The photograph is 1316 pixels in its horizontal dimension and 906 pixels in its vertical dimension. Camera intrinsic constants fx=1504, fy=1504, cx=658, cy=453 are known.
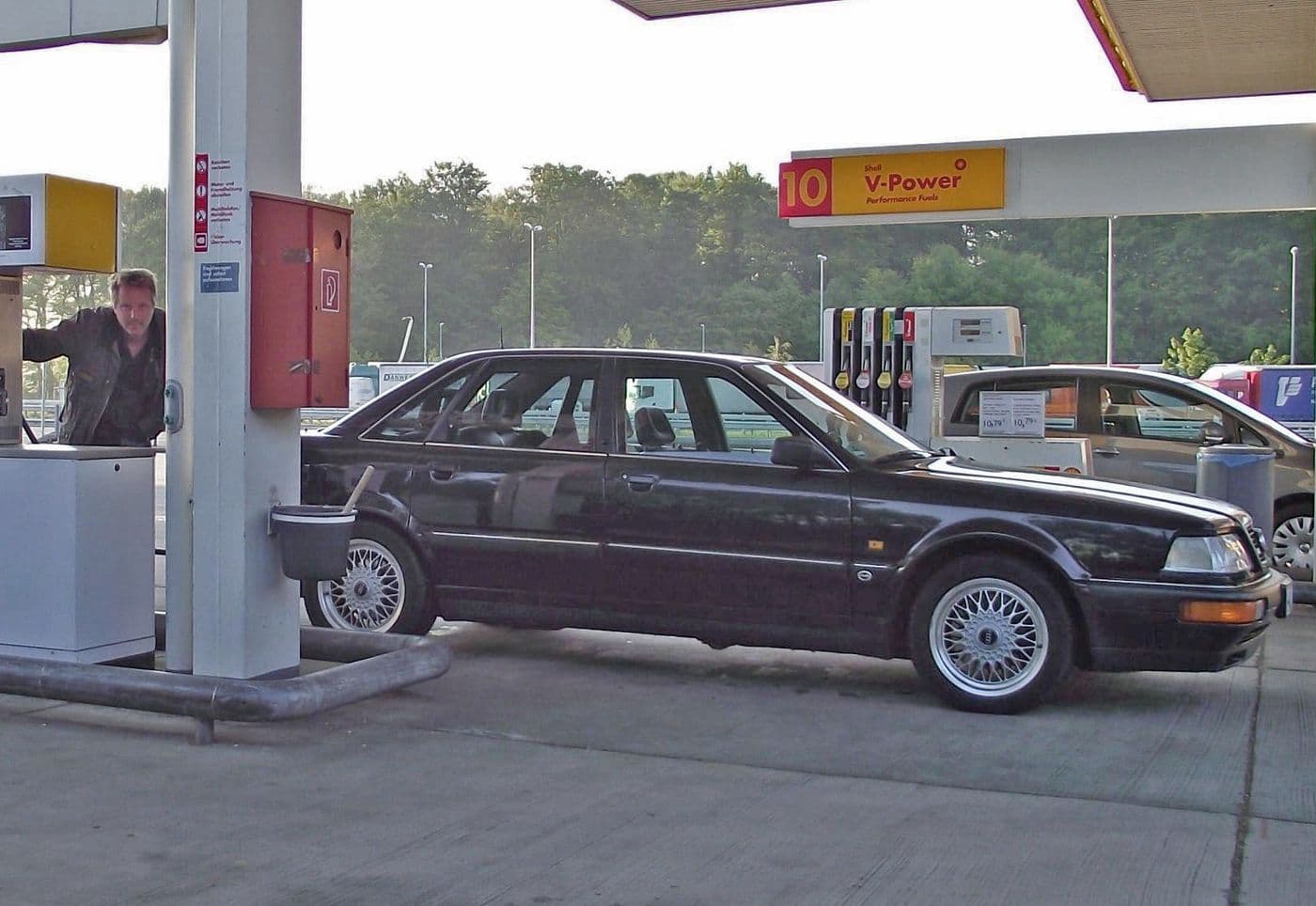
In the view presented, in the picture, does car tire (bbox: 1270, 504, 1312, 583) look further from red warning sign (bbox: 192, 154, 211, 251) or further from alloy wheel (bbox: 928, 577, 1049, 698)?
red warning sign (bbox: 192, 154, 211, 251)

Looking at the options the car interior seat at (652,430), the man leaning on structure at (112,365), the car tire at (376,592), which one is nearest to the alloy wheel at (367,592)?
the car tire at (376,592)

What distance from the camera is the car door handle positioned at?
7.25 meters

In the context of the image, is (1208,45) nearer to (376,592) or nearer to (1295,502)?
(1295,502)

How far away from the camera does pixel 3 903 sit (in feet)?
13.1

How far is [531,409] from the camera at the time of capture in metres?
7.80

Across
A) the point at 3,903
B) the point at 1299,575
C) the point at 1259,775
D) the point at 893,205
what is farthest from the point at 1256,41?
the point at 3,903

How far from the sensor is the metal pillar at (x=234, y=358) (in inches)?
232

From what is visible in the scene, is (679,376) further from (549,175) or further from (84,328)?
(549,175)

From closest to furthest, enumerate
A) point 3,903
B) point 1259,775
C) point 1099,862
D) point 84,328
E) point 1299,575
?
point 3,903 → point 1099,862 → point 1259,775 → point 84,328 → point 1299,575

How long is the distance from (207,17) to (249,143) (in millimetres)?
534

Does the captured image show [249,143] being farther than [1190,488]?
No

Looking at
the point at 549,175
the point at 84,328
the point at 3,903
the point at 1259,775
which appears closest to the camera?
the point at 3,903

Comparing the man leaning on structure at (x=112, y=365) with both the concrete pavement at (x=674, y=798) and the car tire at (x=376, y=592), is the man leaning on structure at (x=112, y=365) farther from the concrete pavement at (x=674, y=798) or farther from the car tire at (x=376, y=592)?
the concrete pavement at (x=674, y=798)

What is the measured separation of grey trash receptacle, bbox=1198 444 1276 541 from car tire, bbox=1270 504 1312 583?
2.68 ft
